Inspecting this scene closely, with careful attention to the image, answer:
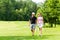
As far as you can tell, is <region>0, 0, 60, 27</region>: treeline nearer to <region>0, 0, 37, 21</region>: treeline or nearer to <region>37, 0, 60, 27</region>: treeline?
<region>0, 0, 37, 21</region>: treeline

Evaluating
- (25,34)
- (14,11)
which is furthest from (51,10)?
(14,11)

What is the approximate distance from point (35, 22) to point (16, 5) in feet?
313

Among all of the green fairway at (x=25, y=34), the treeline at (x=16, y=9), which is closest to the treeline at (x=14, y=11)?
the treeline at (x=16, y=9)

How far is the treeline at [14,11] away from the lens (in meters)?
105

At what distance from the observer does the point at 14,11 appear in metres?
108

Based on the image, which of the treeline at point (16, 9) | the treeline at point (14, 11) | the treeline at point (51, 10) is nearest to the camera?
the treeline at point (51, 10)

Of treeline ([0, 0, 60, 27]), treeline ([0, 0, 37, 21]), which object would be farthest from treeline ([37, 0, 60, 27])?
treeline ([0, 0, 37, 21])

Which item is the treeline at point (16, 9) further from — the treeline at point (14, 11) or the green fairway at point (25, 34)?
the green fairway at point (25, 34)

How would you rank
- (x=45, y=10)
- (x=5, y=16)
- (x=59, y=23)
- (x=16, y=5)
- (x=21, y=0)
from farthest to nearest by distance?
(x=21, y=0), (x=16, y=5), (x=5, y=16), (x=59, y=23), (x=45, y=10)

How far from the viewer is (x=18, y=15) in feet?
350

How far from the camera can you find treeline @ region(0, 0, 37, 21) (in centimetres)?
10525

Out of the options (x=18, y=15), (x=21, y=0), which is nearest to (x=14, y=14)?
(x=18, y=15)

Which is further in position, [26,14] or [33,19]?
[26,14]

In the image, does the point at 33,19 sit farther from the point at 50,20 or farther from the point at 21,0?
the point at 21,0
